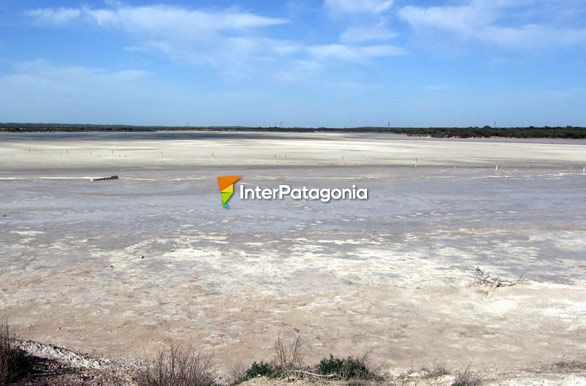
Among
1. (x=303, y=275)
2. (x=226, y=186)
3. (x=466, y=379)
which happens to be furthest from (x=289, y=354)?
(x=226, y=186)

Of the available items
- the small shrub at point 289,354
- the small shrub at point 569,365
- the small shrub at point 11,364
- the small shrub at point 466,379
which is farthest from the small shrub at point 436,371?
the small shrub at point 11,364

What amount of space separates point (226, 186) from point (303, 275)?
38.0 feet

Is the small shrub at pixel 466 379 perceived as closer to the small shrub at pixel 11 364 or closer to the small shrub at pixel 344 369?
the small shrub at pixel 344 369

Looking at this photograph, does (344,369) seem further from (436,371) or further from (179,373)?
(179,373)

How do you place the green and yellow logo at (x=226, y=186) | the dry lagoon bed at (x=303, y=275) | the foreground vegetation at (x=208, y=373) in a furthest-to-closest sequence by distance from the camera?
the green and yellow logo at (x=226, y=186), the dry lagoon bed at (x=303, y=275), the foreground vegetation at (x=208, y=373)

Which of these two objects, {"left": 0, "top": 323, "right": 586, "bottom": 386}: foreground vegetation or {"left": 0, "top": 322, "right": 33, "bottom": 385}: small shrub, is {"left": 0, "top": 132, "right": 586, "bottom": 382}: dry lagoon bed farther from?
{"left": 0, "top": 322, "right": 33, "bottom": 385}: small shrub

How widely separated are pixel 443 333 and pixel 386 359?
1012 millimetres

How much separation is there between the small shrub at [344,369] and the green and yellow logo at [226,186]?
10106 millimetres

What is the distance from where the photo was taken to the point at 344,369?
4.96m

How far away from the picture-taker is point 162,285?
7.96 meters

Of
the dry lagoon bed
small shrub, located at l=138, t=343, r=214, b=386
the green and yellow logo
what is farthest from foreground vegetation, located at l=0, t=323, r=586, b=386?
the green and yellow logo

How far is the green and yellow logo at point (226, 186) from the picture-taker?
16420 mm

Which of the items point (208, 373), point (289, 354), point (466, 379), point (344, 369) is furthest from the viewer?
point (289, 354)

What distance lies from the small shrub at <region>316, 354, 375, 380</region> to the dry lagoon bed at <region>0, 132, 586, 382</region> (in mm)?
363
